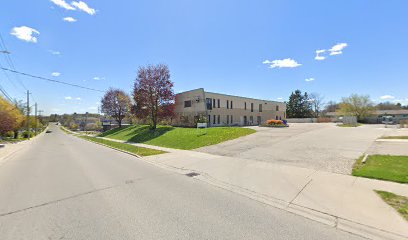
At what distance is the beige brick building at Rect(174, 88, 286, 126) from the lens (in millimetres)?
37656

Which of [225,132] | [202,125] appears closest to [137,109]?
[202,125]

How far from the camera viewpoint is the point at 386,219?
430cm

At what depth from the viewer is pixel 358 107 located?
50781mm

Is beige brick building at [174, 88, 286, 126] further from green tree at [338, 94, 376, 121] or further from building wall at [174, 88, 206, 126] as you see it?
green tree at [338, 94, 376, 121]

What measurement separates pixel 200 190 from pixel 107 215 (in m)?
2.90

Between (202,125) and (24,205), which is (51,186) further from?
(202,125)

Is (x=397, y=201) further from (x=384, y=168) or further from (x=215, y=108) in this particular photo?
Result: (x=215, y=108)

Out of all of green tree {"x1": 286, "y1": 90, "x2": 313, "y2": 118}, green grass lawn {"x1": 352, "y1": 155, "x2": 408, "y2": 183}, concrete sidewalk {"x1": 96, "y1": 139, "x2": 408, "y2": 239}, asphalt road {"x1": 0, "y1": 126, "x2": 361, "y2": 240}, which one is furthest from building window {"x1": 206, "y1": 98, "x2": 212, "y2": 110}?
green tree {"x1": 286, "y1": 90, "x2": 313, "y2": 118}

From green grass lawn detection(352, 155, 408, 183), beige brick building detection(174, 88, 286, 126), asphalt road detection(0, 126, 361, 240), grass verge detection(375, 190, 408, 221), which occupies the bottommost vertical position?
asphalt road detection(0, 126, 361, 240)

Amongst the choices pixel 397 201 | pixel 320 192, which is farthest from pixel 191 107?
pixel 397 201

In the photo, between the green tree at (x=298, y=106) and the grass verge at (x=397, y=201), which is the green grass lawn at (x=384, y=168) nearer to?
the grass verge at (x=397, y=201)

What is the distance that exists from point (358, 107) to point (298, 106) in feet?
65.4

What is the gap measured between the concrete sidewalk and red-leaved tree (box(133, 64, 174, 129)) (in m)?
23.1

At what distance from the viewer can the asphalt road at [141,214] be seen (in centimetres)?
398
